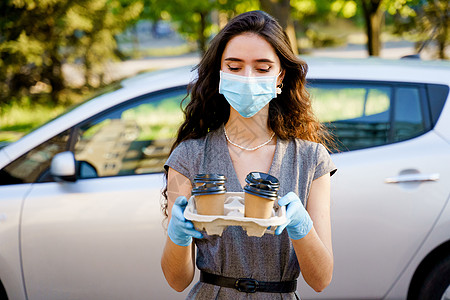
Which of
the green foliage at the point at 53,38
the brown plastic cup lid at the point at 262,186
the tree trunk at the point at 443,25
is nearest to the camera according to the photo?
the brown plastic cup lid at the point at 262,186

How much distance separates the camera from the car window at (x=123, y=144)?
3.12 metres

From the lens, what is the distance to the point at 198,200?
4.68 feet

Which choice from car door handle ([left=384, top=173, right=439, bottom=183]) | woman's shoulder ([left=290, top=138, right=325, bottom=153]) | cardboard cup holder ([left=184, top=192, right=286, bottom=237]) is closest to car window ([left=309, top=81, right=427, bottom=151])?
car door handle ([left=384, top=173, right=439, bottom=183])

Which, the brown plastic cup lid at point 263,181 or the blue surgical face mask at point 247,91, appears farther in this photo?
A: the blue surgical face mask at point 247,91

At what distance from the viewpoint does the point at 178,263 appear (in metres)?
1.68

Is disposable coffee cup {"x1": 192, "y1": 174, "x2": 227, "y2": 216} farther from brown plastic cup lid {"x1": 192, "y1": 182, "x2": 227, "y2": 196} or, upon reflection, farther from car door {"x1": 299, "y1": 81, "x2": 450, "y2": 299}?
car door {"x1": 299, "y1": 81, "x2": 450, "y2": 299}

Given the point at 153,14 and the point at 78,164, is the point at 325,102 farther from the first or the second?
the point at 153,14

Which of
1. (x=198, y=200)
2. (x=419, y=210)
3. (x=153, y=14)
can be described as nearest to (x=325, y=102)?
(x=419, y=210)

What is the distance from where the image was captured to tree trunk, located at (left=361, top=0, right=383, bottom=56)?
846 cm

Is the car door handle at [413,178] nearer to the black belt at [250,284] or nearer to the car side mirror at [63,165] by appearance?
the black belt at [250,284]

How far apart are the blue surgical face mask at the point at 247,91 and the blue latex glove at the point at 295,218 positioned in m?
0.41

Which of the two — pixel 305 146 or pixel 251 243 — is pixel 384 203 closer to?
pixel 305 146

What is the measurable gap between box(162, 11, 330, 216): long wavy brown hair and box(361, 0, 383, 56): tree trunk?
23.3 feet

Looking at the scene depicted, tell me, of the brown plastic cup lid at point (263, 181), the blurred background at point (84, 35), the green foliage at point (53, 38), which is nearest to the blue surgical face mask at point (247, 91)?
the brown plastic cup lid at point (263, 181)
